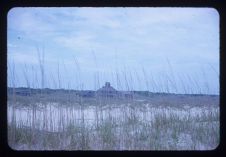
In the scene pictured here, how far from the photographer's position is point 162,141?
2.14 metres

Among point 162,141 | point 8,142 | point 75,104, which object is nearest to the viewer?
point 8,142

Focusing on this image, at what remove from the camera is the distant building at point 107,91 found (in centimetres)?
211

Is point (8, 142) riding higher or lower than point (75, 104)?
lower

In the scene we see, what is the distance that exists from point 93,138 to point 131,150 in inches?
14.2

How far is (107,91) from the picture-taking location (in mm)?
2150

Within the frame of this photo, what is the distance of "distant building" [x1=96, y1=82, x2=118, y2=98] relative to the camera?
2.11 m

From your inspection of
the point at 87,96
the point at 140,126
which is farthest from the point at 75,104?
the point at 140,126

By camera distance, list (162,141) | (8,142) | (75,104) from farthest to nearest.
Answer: (75,104)
(162,141)
(8,142)

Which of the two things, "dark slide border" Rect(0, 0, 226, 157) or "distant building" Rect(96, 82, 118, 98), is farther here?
"distant building" Rect(96, 82, 118, 98)
